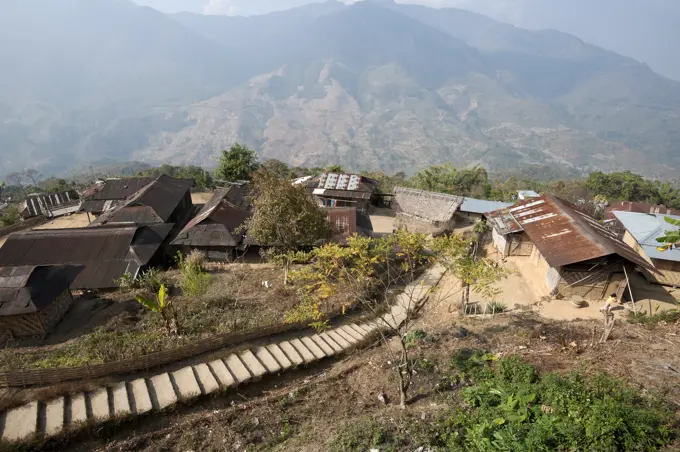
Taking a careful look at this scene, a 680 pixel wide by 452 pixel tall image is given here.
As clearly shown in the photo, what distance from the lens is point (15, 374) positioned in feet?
33.2

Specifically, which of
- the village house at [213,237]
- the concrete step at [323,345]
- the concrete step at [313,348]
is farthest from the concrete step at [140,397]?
the village house at [213,237]

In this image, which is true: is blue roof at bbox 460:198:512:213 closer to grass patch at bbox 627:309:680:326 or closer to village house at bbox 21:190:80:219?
grass patch at bbox 627:309:680:326

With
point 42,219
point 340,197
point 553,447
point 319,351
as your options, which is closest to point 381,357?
point 319,351

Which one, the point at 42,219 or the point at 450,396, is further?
the point at 42,219

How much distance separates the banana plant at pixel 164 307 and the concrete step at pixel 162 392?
2.24 m

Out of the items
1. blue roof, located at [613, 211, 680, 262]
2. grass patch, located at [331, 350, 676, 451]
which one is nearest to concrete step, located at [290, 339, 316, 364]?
grass patch, located at [331, 350, 676, 451]

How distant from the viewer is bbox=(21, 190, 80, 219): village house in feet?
127

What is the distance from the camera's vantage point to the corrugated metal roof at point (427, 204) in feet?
107

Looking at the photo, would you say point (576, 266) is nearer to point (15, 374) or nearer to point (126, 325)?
point (126, 325)

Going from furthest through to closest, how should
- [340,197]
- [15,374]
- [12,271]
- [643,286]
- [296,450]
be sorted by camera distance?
[340,197] → [643,286] → [12,271] → [15,374] → [296,450]

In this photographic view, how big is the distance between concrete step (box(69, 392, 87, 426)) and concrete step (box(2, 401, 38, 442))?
778 millimetres

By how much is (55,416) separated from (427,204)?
103 feet

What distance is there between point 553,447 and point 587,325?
9.65 m

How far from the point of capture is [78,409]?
379 inches
